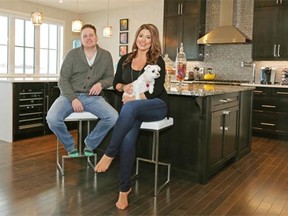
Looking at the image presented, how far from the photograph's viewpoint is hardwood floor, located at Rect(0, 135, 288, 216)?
2.30 metres

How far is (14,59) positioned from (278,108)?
538 cm

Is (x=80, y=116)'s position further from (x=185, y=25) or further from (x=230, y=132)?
(x=185, y=25)

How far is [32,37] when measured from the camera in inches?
283

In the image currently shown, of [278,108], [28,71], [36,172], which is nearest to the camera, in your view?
[36,172]

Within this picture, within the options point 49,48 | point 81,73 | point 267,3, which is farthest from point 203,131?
point 49,48

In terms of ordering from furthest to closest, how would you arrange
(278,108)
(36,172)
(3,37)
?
(3,37) → (278,108) → (36,172)

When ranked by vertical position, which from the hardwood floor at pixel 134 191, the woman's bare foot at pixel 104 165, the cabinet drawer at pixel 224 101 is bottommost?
the hardwood floor at pixel 134 191

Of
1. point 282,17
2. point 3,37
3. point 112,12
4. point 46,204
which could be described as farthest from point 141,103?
point 112,12

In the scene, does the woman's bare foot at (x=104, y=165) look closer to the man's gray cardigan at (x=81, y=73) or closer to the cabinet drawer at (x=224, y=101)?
the man's gray cardigan at (x=81, y=73)

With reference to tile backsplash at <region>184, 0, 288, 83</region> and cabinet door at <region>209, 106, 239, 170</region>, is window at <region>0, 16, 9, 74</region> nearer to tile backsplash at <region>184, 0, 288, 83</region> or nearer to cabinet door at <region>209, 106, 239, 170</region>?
tile backsplash at <region>184, 0, 288, 83</region>

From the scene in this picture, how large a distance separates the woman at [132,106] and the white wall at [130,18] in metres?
4.41

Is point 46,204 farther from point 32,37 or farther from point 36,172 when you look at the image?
point 32,37

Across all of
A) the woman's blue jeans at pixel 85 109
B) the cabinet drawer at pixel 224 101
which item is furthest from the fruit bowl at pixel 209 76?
the woman's blue jeans at pixel 85 109

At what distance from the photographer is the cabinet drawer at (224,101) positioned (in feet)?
9.70
